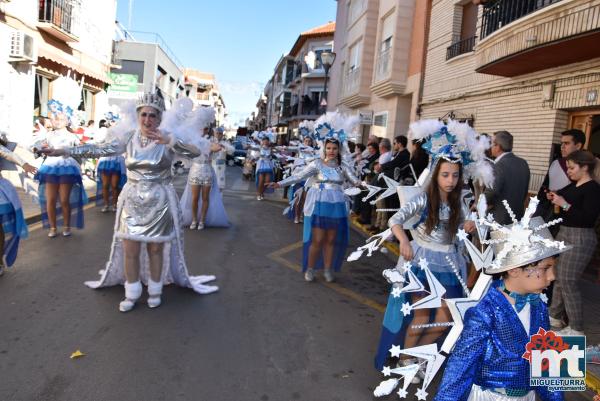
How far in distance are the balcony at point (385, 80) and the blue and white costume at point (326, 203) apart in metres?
11.2

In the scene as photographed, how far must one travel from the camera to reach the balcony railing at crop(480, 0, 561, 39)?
8.65 m

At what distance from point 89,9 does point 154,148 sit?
18381 millimetres

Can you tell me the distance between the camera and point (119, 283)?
211 inches

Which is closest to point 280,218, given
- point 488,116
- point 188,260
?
point 188,260

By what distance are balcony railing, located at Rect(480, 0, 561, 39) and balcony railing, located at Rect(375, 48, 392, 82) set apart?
19.2ft

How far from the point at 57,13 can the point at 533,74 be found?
1488 centimetres

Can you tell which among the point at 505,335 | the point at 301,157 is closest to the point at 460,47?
the point at 301,157

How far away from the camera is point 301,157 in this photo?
8.29 metres

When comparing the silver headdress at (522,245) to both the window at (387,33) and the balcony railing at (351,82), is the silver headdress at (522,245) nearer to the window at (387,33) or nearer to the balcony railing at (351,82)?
the window at (387,33)

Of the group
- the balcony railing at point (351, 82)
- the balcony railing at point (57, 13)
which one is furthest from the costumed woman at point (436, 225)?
the balcony railing at point (351, 82)

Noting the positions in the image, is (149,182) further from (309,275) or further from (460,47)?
(460,47)

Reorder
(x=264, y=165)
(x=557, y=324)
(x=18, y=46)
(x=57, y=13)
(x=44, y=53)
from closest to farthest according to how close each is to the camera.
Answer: (x=557, y=324) → (x=18, y=46) → (x=264, y=165) → (x=44, y=53) → (x=57, y=13)

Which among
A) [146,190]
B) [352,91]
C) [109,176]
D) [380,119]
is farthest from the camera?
[352,91]

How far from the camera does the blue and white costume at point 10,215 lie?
5.36 m
